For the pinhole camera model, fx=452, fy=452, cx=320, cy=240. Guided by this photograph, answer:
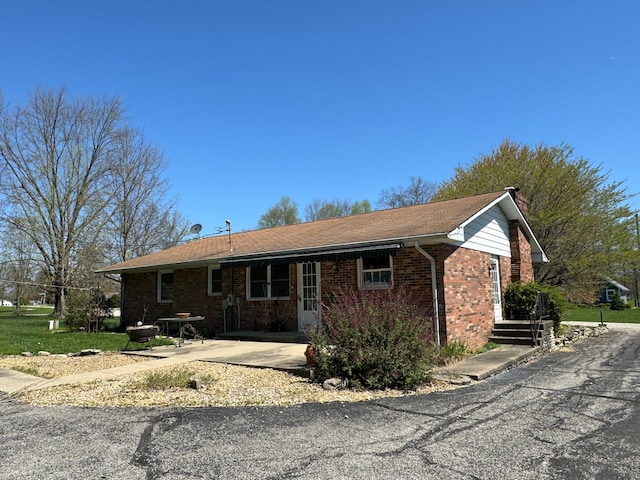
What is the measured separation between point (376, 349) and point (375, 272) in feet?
15.0

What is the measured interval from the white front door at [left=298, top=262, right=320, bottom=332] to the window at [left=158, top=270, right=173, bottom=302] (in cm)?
640

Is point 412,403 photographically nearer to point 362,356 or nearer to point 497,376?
point 362,356

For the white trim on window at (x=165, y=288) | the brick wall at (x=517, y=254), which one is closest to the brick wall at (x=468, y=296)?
the brick wall at (x=517, y=254)

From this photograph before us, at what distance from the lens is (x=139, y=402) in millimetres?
6297

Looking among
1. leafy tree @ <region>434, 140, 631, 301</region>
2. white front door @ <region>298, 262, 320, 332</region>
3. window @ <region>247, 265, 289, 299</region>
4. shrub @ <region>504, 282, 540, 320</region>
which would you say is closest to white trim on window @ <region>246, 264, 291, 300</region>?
window @ <region>247, 265, 289, 299</region>

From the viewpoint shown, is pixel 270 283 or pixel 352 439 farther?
pixel 270 283

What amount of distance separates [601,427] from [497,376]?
3161 mm

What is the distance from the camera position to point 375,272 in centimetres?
1163

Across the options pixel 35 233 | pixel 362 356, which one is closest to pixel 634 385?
pixel 362 356

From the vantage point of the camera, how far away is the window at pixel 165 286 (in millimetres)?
17250

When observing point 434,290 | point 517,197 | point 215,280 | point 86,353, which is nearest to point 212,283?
point 215,280

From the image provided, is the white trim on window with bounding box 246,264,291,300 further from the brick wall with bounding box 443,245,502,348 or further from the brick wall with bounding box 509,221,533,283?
the brick wall with bounding box 509,221,533,283

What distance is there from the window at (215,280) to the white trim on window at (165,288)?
7.48 ft

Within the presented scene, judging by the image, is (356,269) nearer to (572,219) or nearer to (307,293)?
(307,293)
